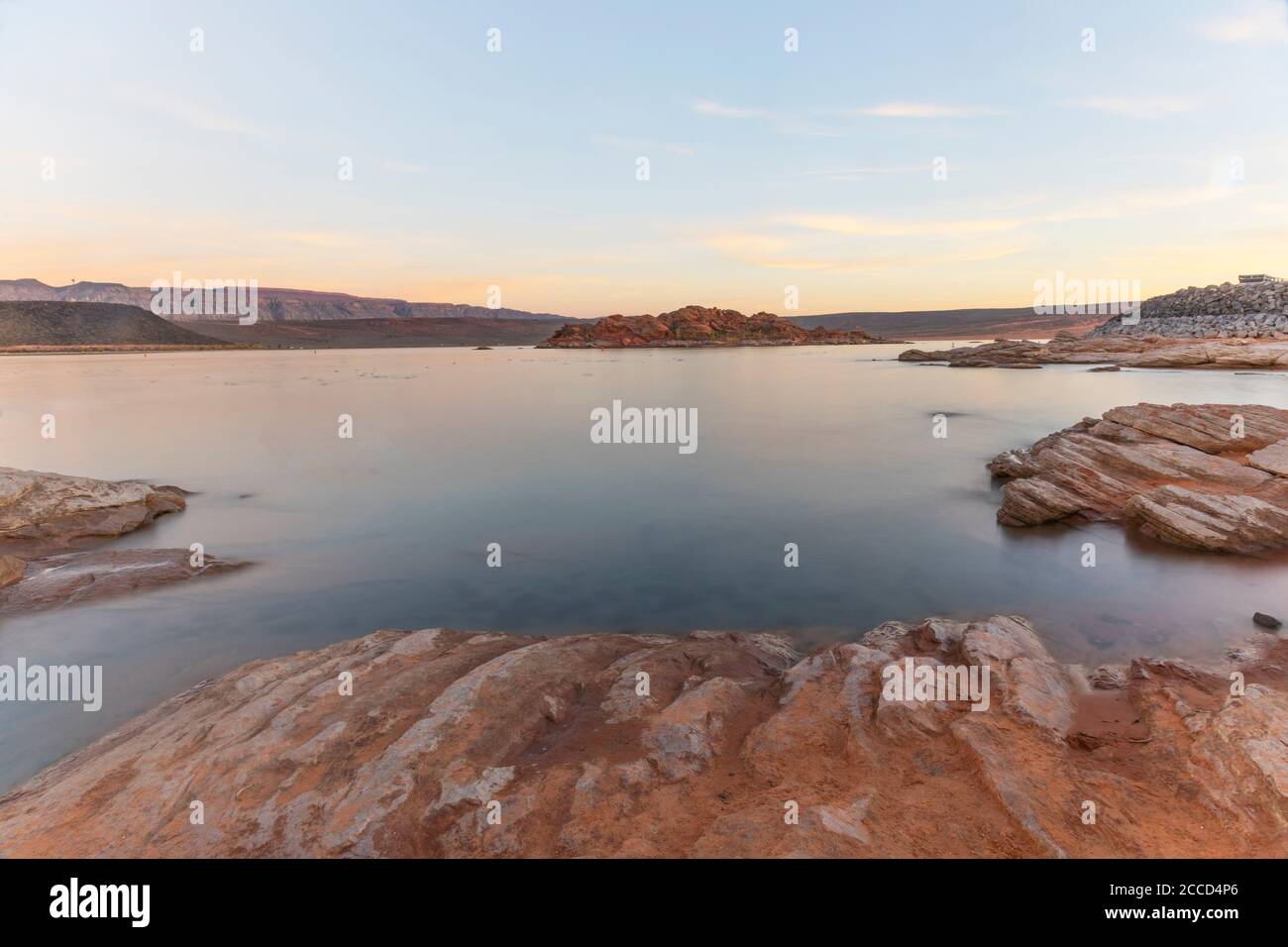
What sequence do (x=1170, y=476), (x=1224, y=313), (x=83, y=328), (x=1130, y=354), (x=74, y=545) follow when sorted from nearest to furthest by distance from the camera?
(x=74, y=545)
(x=1170, y=476)
(x=1130, y=354)
(x=1224, y=313)
(x=83, y=328)

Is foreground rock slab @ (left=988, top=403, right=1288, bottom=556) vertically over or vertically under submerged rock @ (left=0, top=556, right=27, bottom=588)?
over

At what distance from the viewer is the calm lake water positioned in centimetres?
871

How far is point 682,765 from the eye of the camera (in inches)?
199

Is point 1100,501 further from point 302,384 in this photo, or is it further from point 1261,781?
point 302,384

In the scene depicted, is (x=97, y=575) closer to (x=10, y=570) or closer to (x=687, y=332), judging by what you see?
(x=10, y=570)

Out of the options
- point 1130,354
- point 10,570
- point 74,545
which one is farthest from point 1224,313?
point 10,570

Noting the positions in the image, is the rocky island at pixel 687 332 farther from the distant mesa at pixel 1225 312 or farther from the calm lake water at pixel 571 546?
the calm lake water at pixel 571 546

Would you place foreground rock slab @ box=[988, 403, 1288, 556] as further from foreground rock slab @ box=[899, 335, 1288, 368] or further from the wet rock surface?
the wet rock surface

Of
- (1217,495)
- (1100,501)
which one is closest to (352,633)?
(1100,501)

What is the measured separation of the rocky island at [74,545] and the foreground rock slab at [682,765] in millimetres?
5140

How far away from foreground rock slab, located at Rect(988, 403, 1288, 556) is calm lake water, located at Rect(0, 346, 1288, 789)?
78 cm

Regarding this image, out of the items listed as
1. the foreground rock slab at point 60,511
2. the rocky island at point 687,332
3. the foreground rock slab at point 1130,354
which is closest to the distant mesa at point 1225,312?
the foreground rock slab at point 1130,354

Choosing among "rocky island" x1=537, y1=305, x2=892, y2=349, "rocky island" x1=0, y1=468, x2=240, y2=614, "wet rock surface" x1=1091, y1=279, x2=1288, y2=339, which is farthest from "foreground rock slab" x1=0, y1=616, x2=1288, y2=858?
"rocky island" x1=537, y1=305, x2=892, y2=349

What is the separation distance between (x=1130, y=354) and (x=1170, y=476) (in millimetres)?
64904
